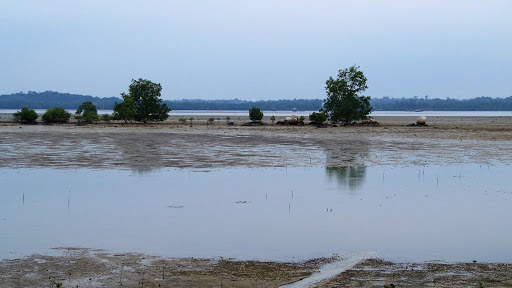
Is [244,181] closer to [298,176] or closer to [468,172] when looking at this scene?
[298,176]

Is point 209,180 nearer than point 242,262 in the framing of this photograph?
No

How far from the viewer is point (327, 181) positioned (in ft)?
68.7

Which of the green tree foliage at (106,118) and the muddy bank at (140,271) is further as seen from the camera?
the green tree foliage at (106,118)

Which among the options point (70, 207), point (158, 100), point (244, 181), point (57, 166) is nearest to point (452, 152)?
point (244, 181)

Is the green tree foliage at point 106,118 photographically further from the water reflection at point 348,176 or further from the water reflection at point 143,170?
the water reflection at point 348,176

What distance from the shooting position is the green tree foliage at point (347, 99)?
2340 inches

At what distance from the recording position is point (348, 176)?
880 inches

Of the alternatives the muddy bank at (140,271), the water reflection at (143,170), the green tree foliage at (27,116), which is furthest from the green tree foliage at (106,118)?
the muddy bank at (140,271)

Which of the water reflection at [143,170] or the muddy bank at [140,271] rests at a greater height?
the muddy bank at [140,271]

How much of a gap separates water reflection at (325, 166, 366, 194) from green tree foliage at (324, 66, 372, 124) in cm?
3455

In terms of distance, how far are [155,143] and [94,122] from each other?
28.0m

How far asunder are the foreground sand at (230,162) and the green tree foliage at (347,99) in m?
11.2

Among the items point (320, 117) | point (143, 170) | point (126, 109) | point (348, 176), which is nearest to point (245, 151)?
point (143, 170)

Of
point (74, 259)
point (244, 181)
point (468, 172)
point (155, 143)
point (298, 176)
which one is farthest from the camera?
point (155, 143)
